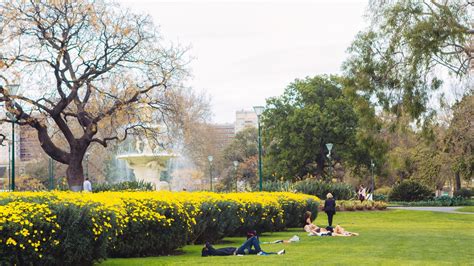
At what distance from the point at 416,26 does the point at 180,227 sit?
15.0 metres

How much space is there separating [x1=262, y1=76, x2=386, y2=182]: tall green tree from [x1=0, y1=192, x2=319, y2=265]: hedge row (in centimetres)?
4027

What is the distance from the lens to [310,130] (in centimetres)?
6631

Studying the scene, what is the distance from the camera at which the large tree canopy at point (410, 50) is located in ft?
95.0

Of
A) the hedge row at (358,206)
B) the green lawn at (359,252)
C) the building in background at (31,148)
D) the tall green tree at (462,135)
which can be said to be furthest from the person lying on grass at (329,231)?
the building in background at (31,148)

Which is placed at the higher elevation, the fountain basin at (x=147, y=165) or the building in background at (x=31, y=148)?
the building in background at (x=31, y=148)

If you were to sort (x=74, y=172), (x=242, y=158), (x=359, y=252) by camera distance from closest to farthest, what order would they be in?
(x=359, y=252) → (x=74, y=172) → (x=242, y=158)

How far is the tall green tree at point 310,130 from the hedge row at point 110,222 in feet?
132

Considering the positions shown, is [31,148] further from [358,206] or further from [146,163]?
[358,206]

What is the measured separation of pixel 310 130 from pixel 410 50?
36.4m

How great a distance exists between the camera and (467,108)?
46156 mm

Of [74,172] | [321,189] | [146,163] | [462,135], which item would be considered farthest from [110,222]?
[321,189]

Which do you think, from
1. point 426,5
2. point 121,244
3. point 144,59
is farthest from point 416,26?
point 121,244

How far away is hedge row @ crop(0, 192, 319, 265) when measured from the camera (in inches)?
506

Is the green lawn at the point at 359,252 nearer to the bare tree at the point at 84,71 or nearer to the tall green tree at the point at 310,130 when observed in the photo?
the bare tree at the point at 84,71
